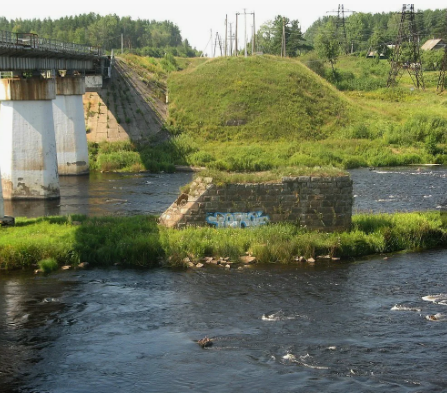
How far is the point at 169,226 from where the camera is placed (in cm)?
2691

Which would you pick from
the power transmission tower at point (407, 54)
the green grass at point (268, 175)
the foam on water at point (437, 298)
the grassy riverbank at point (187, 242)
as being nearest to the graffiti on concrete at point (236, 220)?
the grassy riverbank at point (187, 242)

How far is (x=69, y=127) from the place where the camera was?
54344mm

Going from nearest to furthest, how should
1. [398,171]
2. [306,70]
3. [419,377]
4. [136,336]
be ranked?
[419,377] → [136,336] → [398,171] → [306,70]

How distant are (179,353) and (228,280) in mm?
6166

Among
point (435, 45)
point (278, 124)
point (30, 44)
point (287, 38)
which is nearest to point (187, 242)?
point (30, 44)

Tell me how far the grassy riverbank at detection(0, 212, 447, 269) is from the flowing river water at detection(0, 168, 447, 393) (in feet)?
2.50

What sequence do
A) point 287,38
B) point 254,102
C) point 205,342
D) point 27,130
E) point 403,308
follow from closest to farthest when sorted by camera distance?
point 205,342
point 403,308
point 27,130
point 254,102
point 287,38

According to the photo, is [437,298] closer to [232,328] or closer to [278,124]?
[232,328]

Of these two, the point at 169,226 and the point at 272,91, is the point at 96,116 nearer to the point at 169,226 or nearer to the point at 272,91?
the point at 272,91

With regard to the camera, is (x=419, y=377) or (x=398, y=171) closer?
(x=419, y=377)

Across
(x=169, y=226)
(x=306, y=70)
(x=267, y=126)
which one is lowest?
(x=169, y=226)

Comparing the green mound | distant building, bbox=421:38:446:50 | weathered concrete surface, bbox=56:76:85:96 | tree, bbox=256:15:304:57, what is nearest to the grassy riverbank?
weathered concrete surface, bbox=56:76:85:96

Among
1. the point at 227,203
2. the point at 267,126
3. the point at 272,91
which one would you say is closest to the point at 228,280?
the point at 227,203

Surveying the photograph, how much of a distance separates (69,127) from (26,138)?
12490mm
